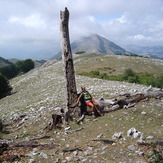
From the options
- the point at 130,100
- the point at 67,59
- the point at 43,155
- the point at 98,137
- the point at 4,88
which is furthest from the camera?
the point at 4,88

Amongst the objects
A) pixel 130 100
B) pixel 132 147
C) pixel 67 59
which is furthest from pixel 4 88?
pixel 132 147

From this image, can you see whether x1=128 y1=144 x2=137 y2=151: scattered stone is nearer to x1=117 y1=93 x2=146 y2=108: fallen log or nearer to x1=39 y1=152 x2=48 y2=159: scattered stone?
x1=39 y1=152 x2=48 y2=159: scattered stone

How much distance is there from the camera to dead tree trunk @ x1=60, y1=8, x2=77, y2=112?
43.4 feet

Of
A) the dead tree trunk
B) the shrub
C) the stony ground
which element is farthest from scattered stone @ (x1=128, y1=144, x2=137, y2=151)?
the shrub

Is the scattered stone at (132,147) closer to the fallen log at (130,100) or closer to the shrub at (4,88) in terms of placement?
the fallen log at (130,100)

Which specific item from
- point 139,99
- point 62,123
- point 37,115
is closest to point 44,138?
point 62,123

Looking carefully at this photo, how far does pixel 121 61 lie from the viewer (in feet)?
193

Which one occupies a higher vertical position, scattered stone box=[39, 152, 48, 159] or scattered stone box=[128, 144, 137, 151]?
scattered stone box=[128, 144, 137, 151]

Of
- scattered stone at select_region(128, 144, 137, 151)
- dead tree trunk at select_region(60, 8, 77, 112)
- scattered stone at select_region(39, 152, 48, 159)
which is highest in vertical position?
dead tree trunk at select_region(60, 8, 77, 112)

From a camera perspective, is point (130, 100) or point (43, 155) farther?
point (130, 100)

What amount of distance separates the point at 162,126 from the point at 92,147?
12.4 ft

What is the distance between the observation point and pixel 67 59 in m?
13.5

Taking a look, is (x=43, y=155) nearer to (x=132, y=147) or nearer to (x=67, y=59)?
(x=132, y=147)

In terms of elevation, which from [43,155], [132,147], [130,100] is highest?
[130,100]
